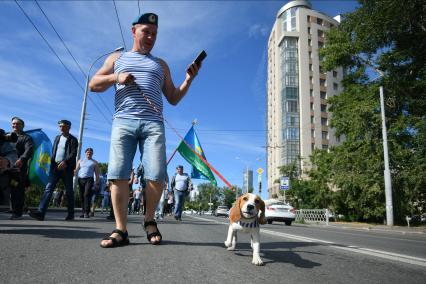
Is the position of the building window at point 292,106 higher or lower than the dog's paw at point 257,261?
higher

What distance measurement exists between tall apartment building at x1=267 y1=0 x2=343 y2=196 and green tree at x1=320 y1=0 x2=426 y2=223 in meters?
39.9

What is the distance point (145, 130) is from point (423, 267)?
119 inches

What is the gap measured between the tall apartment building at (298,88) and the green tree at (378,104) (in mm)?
39939

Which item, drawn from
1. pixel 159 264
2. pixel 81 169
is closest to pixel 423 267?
pixel 159 264

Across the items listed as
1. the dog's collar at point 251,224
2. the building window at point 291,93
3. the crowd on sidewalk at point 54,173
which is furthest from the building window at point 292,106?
the dog's collar at point 251,224

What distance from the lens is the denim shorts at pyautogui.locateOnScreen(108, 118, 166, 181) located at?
3.85 m

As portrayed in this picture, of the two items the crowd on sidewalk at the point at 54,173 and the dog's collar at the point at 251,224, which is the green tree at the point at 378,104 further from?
the dog's collar at the point at 251,224

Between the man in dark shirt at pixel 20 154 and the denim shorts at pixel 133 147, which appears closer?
the denim shorts at pixel 133 147

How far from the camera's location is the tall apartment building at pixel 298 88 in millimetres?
68438

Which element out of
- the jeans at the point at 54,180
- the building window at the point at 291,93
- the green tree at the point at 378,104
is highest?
the building window at the point at 291,93

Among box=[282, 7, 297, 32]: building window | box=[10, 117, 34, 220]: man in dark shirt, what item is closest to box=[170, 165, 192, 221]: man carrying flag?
box=[10, 117, 34, 220]: man in dark shirt

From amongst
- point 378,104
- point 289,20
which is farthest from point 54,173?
point 289,20

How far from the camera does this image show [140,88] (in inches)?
158

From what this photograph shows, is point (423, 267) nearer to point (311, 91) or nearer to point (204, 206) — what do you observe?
point (311, 91)
